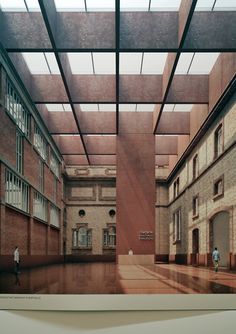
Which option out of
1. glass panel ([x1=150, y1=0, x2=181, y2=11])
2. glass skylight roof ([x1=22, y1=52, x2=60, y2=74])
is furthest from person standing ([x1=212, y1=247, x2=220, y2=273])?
glass skylight roof ([x1=22, y1=52, x2=60, y2=74])

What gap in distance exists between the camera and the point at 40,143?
31391 millimetres

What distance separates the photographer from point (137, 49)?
1994 centimetres

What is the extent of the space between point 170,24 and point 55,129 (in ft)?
49.7

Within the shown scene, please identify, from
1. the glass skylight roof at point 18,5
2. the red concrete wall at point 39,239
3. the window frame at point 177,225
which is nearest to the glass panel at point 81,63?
the glass skylight roof at point 18,5

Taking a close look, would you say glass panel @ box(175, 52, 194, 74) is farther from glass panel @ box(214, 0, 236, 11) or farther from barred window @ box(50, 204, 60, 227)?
barred window @ box(50, 204, 60, 227)

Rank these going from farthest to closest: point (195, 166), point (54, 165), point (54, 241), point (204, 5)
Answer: point (54, 165)
point (54, 241)
point (195, 166)
point (204, 5)

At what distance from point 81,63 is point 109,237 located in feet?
88.7

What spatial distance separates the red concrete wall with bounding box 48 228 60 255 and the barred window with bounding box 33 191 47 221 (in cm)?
336

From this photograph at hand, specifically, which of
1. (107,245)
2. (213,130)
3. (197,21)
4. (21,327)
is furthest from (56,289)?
(107,245)

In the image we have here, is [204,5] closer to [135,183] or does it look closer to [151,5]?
[151,5]

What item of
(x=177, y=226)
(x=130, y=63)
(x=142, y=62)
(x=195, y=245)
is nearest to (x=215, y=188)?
(x=195, y=245)

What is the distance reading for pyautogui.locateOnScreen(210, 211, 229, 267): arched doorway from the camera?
945 inches

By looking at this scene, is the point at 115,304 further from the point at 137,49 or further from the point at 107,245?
the point at 107,245

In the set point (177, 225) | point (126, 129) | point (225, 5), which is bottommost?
point (177, 225)
